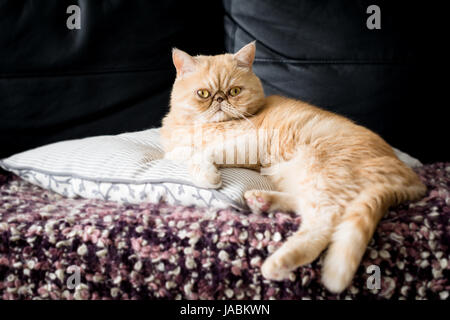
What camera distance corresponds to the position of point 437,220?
3.06 ft

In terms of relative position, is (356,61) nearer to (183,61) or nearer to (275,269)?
(183,61)

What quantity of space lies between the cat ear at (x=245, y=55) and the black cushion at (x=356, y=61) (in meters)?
0.46

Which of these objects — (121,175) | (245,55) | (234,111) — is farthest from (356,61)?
(121,175)

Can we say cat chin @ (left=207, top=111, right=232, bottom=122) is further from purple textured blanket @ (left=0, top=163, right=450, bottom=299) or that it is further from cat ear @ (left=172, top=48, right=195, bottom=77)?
purple textured blanket @ (left=0, top=163, right=450, bottom=299)

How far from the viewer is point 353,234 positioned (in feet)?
2.65

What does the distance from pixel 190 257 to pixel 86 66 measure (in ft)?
4.03

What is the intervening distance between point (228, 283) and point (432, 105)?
1372 mm

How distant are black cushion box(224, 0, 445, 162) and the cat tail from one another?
0.84 m

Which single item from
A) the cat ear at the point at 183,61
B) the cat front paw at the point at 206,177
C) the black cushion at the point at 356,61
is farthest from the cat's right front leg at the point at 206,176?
the black cushion at the point at 356,61

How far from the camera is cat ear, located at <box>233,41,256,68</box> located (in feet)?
4.38

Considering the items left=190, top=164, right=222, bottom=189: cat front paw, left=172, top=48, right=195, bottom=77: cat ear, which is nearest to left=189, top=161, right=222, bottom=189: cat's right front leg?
left=190, top=164, right=222, bottom=189: cat front paw

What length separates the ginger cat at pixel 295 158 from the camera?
819mm

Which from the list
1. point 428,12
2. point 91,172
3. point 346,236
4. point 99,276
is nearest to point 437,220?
point 346,236

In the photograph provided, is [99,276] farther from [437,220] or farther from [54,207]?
[437,220]
